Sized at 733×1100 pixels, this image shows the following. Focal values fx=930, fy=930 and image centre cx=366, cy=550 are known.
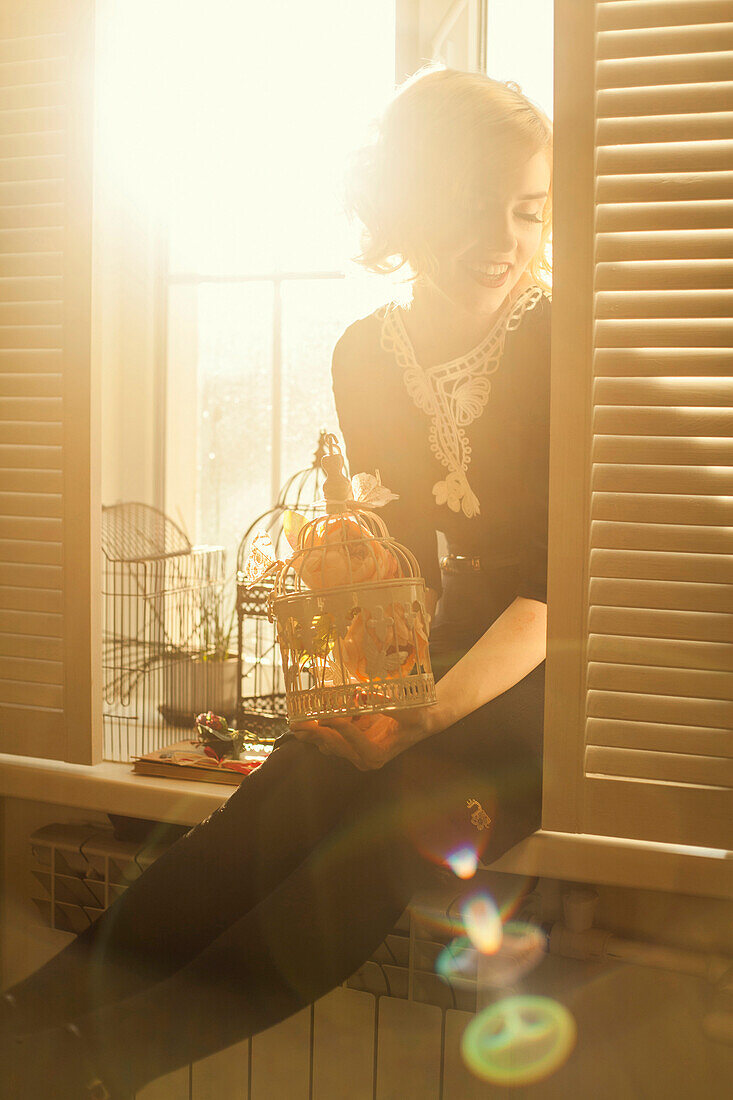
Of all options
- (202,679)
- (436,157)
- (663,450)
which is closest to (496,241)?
(436,157)

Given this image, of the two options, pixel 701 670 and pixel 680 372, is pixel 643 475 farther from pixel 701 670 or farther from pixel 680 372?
pixel 701 670

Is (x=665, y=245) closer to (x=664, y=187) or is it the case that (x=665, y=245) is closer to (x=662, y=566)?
(x=664, y=187)

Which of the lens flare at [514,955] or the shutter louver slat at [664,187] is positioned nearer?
the shutter louver slat at [664,187]

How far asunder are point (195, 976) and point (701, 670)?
25.1 inches

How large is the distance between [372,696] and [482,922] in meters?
0.42

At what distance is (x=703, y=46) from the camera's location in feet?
3.24

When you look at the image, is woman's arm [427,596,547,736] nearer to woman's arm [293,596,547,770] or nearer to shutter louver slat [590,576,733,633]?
woman's arm [293,596,547,770]

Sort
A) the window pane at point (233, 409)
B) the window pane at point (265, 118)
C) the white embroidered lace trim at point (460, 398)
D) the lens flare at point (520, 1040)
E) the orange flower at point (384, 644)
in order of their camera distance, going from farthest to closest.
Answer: the window pane at point (233, 409)
the window pane at point (265, 118)
the white embroidered lace trim at point (460, 398)
the lens flare at point (520, 1040)
the orange flower at point (384, 644)

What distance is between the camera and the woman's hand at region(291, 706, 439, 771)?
1.03 meters

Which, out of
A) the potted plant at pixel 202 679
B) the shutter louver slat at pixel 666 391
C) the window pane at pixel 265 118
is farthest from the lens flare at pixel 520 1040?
the window pane at pixel 265 118

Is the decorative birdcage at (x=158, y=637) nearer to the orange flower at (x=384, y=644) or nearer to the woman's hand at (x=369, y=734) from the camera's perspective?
the woman's hand at (x=369, y=734)

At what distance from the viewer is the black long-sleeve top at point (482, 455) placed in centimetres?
125

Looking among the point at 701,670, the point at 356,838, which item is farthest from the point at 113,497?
the point at 701,670

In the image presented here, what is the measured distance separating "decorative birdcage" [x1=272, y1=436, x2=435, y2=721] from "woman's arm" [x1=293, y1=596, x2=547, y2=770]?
0.14ft
